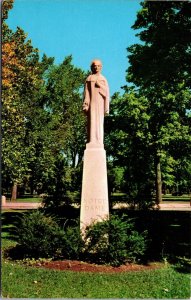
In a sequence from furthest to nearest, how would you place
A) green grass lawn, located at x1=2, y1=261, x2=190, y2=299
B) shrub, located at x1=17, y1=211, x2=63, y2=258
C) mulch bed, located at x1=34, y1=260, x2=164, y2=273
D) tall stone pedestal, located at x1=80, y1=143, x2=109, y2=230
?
tall stone pedestal, located at x1=80, y1=143, x2=109, y2=230
shrub, located at x1=17, y1=211, x2=63, y2=258
mulch bed, located at x1=34, y1=260, x2=164, y2=273
green grass lawn, located at x1=2, y1=261, x2=190, y2=299

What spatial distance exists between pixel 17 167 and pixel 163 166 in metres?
15.9

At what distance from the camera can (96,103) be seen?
10.6 m

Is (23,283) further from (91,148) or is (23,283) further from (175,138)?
(175,138)

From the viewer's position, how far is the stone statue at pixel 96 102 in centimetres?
1052

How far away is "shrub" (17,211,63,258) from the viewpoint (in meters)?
9.49

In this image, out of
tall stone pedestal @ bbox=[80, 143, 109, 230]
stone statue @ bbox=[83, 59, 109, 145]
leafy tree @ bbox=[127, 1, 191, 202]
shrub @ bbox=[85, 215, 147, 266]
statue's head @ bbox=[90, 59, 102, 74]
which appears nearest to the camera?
shrub @ bbox=[85, 215, 147, 266]

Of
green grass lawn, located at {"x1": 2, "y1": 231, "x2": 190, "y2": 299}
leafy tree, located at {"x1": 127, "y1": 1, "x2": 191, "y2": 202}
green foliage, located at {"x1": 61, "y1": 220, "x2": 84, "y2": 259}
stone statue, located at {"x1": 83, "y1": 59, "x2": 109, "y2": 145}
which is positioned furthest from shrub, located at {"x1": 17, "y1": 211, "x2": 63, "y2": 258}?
leafy tree, located at {"x1": 127, "y1": 1, "x2": 191, "y2": 202}

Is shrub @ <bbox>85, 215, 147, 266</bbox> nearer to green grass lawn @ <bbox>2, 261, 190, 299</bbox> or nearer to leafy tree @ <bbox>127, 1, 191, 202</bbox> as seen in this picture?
green grass lawn @ <bbox>2, 261, 190, 299</bbox>

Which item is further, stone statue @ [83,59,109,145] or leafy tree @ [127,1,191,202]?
leafy tree @ [127,1,191,202]

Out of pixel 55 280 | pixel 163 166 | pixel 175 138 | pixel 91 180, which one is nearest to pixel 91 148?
pixel 91 180

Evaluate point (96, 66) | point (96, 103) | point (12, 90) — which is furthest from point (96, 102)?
point (12, 90)

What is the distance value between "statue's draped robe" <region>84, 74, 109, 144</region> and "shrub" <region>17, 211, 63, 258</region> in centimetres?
250

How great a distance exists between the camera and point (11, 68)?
70.6 feet

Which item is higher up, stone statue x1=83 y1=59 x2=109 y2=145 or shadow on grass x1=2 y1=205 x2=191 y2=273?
stone statue x1=83 y1=59 x2=109 y2=145
